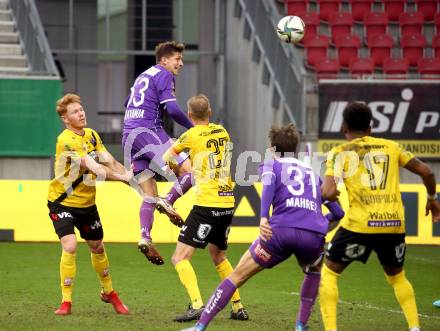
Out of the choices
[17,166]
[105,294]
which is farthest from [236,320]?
[17,166]

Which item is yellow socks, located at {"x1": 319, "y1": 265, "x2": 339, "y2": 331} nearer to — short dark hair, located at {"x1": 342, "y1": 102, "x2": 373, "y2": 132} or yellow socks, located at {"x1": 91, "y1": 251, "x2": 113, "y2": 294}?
short dark hair, located at {"x1": 342, "y1": 102, "x2": 373, "y2": 132}

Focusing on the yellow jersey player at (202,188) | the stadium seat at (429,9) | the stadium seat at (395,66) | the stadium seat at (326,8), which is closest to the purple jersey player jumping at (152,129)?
the yellow jersey player at (202,188)

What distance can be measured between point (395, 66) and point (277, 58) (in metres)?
2.55

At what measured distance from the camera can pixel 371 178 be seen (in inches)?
306

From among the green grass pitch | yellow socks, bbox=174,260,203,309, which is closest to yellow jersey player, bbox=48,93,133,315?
the green grass pitch

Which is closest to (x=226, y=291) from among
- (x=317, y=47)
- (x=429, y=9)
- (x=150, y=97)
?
(x=150, y=97)

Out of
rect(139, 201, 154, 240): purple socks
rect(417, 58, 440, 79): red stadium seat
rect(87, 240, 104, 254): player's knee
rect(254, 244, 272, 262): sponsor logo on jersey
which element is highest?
rect(417, 58, 440, 79): red stadium seat

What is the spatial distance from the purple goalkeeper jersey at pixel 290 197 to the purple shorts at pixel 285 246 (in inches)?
1.9

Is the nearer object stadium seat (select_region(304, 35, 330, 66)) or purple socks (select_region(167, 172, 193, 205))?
purple socks (select_region(167, 172, 193, 205))

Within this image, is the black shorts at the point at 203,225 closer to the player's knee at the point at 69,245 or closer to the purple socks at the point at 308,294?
the player's knee at the point at 69,245

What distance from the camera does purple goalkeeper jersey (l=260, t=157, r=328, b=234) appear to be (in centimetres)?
779

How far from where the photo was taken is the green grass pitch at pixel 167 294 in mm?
8945

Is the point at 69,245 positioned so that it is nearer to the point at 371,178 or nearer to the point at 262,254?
the point at 262,254

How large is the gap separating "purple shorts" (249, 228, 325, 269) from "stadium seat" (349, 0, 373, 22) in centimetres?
1521
